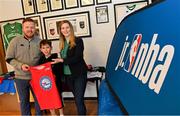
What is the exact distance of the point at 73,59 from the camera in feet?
8.23

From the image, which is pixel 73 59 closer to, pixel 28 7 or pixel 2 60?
pixel 28 7

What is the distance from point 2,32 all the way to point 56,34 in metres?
1.11

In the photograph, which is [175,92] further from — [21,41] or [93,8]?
[93,8]

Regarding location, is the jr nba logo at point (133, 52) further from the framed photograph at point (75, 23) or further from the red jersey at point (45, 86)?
the framed photograph at point (75, 23)

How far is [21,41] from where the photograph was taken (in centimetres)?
268

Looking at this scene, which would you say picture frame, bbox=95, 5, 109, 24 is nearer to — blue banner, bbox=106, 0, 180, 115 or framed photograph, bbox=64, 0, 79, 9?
framed photograph, bbox=64, 0, 79, 9

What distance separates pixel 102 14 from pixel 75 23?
1.56 ft

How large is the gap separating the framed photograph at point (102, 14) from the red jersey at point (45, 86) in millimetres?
1230

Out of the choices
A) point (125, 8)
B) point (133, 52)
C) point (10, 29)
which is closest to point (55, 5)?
point (10, 29)

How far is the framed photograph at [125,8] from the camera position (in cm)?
322

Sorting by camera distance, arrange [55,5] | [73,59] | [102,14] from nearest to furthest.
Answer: [73,59], [102,14], [55,5]

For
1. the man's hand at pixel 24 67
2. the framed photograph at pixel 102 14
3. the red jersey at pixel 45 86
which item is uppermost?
the framed photograph at pixel 102 14

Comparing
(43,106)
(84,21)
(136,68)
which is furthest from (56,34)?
(136,68)

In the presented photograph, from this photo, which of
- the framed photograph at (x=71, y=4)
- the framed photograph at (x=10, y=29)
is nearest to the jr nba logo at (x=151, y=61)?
the framed photograph at (x=71, y=4)
